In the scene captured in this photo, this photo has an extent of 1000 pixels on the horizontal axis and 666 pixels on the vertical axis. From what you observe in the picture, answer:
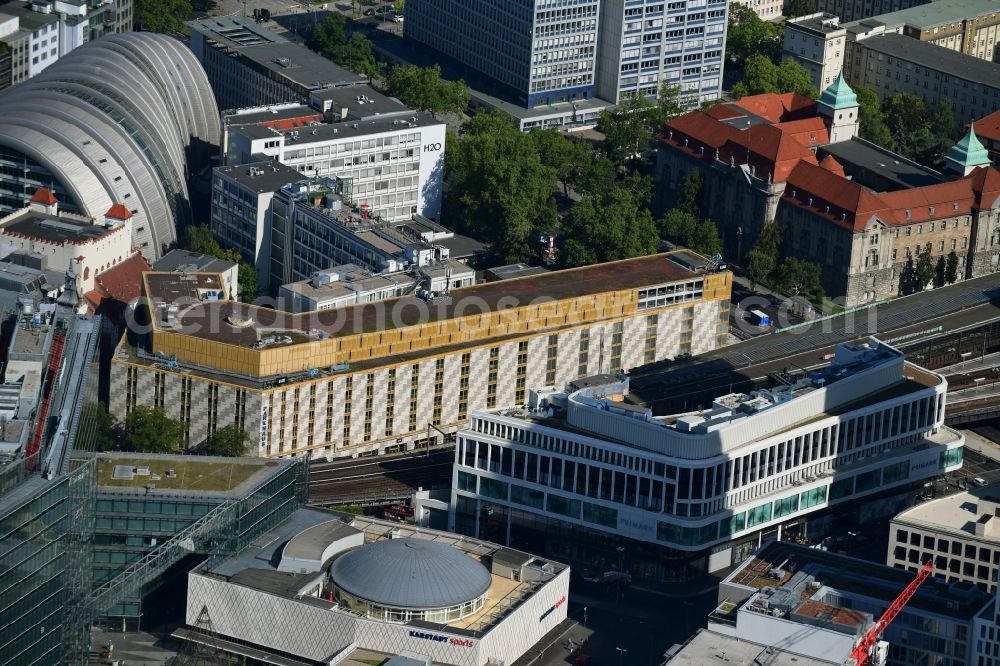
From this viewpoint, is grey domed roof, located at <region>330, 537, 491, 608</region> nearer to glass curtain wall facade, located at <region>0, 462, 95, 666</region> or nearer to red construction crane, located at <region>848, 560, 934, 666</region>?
glass curtain wall facade, located at <region>0, 462, 95, 666</region>

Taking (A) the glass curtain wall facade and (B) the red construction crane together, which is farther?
(B) the red construction crane

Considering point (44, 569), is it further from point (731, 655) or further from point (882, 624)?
point (882, 624)

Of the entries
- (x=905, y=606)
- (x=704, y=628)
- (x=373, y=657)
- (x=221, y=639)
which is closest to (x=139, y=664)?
(x=221, y=639)

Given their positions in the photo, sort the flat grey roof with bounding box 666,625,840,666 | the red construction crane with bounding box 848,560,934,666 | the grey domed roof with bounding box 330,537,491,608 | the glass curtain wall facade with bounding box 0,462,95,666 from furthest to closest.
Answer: the grey domed roof with bounding box 330,537,491,608
the red construction crane with bounding box 848,560,934,666
the flat grey roof with bounding box 666,625,840,666
the glass curtain wall facade with bounding box 0,462,95,666

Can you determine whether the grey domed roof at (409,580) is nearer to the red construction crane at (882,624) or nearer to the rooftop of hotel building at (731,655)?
the rooftop of hotel building at (731,655)

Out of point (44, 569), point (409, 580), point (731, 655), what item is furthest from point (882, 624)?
point (44, 569)

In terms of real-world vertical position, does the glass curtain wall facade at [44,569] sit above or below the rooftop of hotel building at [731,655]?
above

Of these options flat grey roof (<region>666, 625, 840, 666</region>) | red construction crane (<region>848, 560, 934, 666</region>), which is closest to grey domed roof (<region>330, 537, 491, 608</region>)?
flat grey roof (<region>666, 625, 840, 666</region>)

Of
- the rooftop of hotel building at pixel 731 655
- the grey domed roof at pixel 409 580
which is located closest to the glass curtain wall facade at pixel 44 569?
the grey domed roof at pixel 409 580
